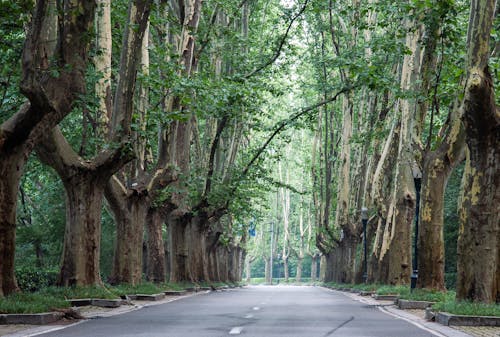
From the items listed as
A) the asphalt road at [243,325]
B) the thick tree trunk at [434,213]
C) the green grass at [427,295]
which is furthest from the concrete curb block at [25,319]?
the thick tree trunk at [434,213]

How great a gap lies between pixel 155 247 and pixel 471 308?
19429 millimetres

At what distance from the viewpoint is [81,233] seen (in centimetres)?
2025

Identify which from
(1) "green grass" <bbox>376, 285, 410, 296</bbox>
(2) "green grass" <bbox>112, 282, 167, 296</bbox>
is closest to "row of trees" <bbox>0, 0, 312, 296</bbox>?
(2) "green grass" <bbox>112, 282, 167, 296</bbox>

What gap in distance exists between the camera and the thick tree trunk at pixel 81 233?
20.1 metres

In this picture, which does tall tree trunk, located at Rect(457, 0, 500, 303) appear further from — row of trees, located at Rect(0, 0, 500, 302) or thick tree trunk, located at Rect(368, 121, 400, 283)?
thick tree trunk, located at Rect(368, 121, 400, 283)

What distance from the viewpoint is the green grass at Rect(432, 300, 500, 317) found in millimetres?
14086

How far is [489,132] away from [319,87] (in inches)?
856

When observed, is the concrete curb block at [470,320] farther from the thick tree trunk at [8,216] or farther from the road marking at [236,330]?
the thick tree trunk at [8,216]

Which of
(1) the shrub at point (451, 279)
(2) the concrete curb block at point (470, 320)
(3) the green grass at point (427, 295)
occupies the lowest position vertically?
(2) the concrete curb block at point (470, 320)

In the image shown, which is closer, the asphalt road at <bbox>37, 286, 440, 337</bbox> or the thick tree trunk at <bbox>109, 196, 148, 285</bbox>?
the asphalt road at <bbox>37, 286, 440, 337</bbox>

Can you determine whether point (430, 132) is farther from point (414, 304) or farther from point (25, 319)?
point (25, 319)

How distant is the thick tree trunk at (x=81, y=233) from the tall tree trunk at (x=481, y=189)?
9327 millimetres

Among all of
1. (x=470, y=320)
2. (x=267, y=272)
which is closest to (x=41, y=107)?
(x=470, y=320)

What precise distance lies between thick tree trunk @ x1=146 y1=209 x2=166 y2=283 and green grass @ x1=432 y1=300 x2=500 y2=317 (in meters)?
18.0
